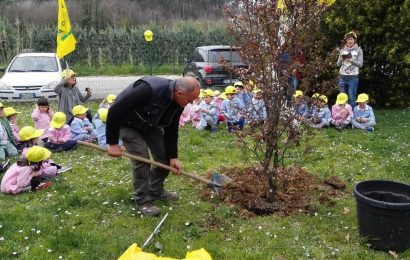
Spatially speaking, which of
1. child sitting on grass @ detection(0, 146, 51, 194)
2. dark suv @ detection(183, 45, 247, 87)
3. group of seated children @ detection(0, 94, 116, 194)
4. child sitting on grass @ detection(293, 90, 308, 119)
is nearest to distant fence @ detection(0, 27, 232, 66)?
dark suv @ detection(183, 45, 247, 87)

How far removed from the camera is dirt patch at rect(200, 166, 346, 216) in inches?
202

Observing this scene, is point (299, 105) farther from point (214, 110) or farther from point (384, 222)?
point (214, 110)

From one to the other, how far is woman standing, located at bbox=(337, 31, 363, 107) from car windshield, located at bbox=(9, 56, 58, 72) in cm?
862

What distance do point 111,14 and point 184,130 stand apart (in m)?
29.9

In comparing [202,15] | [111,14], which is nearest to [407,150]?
[111,14]

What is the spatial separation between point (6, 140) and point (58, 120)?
2.96 feet

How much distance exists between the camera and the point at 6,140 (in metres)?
7.44

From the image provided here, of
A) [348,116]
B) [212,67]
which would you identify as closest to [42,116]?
[348,116]

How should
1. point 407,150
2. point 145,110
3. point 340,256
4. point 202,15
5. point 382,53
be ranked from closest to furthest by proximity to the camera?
point 340,256, point 145,110, point 407,150, point 382,53, point 202,15

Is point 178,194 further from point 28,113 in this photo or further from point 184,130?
point 28,113

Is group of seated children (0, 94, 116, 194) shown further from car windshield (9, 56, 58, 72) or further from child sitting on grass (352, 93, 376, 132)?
child sitting on grass (352, 93, 376, 132)

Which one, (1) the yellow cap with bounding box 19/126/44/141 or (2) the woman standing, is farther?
(2) the woman standing

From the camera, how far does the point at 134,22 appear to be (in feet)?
130

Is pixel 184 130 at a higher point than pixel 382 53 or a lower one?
lower
